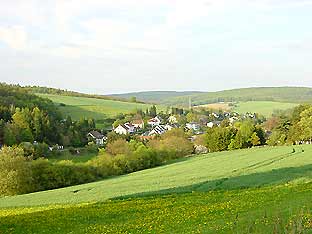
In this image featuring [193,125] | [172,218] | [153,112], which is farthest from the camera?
[153,112]

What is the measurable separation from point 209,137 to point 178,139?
809cm

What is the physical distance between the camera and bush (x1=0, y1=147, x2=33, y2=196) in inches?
2366

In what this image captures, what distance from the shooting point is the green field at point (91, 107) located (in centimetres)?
15688

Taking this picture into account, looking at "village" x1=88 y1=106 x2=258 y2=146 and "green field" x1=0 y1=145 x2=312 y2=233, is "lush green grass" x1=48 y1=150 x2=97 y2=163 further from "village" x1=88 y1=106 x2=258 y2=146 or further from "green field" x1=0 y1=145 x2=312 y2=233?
"green field" x1=0 y1=145 x2=312 y2=233

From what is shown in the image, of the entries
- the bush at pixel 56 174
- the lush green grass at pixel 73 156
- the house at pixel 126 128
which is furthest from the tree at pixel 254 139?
the house at pixel 126 128

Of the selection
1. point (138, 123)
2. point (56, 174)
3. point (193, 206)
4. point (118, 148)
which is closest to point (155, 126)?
point (138, 123)

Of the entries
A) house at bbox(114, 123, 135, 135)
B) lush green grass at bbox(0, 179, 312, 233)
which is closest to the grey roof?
house at bbox(114, 123, 135, 135)

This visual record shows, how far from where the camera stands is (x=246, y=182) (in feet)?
133

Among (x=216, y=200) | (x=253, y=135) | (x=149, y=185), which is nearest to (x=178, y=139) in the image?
(x=253, y=135)

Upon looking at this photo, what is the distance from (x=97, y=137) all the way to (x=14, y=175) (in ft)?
214

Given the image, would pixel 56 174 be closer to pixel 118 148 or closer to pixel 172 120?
pixel 118 148

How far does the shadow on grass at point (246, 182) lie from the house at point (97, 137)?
7399 cm

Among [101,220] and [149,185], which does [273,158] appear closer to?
[149,185]

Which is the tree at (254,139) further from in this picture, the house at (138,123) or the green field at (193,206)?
the house at (138,123)
